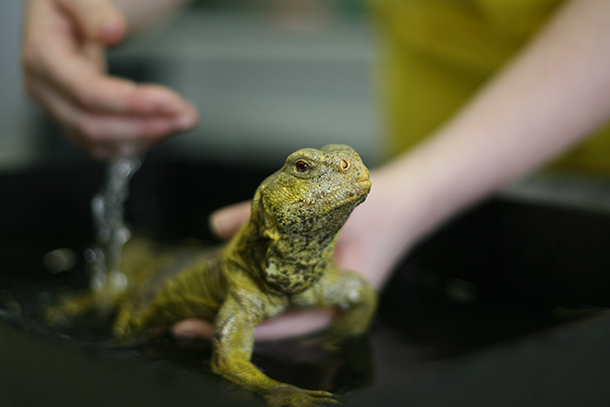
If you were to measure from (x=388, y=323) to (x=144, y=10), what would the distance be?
37.0 inches

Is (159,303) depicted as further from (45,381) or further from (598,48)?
(598,48)

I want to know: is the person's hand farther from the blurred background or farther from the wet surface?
the blurred background

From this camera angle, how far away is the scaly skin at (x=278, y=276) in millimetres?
611

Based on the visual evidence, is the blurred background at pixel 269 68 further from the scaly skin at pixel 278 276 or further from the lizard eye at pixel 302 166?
the lizard eye at pixel 302 166

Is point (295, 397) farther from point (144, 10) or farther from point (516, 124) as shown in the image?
point (144, 10)

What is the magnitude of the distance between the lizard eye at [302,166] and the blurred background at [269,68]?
277 cm

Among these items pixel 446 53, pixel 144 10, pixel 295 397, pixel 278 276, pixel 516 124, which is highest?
pixel 446 53

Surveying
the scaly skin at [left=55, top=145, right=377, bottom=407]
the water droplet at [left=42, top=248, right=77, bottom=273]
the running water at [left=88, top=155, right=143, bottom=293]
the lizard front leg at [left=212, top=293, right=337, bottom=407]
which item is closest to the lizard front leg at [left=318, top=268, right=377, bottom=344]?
the scaly skin at [left=55, top=145, right=377, bottom=407]

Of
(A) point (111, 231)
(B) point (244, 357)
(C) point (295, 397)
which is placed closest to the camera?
(C) point (295, 397)

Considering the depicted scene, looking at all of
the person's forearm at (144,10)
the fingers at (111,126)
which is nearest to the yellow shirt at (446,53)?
the person's forearm at (144,10)

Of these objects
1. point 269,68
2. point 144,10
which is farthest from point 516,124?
point 269,68

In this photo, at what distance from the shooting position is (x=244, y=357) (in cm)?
68

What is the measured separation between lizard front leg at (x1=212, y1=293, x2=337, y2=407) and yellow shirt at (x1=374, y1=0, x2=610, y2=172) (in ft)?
3.09

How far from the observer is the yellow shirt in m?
1.29
